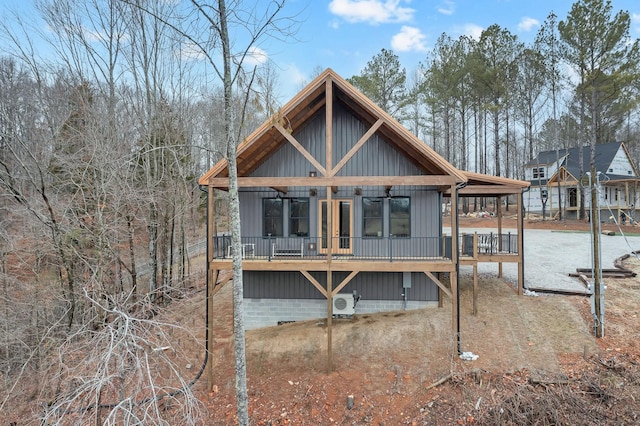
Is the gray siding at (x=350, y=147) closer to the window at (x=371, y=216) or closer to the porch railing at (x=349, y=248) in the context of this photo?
the window at (x=371, y=216)

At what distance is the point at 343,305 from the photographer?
1038 cm

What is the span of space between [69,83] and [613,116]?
39.6 meters

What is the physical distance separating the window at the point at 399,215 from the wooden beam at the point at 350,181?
220 centimetres

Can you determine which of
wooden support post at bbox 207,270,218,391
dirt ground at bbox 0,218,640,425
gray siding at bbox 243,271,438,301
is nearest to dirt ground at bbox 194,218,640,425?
dirt ground at bbox 0,218,640,425

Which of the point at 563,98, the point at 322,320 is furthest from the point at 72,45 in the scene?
the point at 563,98

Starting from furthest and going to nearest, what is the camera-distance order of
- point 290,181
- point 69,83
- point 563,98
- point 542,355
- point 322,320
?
point 563,98 < point 69,83 < point 322,320 < point 290,181 < point 542,355

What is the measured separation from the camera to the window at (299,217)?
429 inches

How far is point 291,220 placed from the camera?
35.9 ft

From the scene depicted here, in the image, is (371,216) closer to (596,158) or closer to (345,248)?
(345,248)

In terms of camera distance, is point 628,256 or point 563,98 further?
point 563,98

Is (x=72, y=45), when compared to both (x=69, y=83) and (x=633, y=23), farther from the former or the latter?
(x=633, y=23)

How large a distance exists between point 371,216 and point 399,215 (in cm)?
94

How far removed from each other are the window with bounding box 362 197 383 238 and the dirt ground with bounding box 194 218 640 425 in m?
2.77

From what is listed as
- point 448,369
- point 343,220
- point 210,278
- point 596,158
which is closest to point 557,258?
point 448,369
